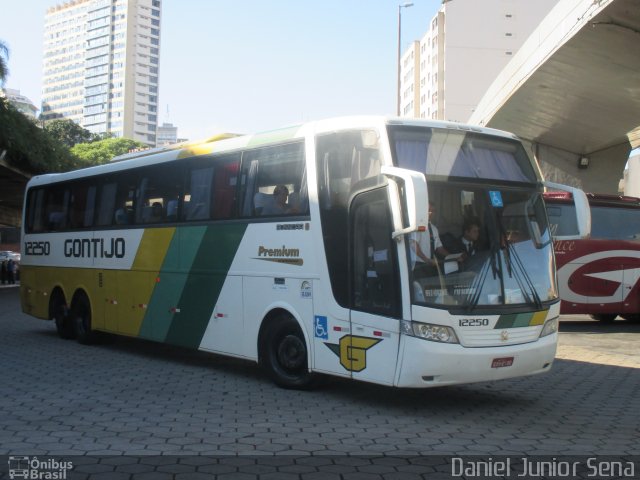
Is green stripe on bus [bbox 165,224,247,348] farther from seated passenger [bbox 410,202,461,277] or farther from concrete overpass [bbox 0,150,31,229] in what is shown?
concrete overpass [bbox 0,150,31,229]

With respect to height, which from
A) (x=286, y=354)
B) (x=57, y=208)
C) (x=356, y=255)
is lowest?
(x=286, y=354)

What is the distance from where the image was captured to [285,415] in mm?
7914

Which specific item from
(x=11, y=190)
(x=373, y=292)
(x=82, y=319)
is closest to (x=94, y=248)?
(x=82, y=319)

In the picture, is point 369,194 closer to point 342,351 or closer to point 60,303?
point 342,351

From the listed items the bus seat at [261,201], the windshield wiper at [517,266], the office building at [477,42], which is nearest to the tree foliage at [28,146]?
the bus seat at [261,201]

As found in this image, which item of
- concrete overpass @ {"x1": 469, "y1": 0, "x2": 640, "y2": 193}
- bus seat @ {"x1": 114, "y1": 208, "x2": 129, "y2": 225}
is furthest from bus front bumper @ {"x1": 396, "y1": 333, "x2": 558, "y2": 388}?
concrete overpass @ {"x1": 469, "y1": 0, "x2": 640, "y2": 193}

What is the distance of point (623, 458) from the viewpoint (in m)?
6.23

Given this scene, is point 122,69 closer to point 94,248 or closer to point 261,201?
point 94,248

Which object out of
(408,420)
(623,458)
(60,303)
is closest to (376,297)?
(408,420)

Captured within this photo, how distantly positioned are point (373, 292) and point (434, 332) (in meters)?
0.87

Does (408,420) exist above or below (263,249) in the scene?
below

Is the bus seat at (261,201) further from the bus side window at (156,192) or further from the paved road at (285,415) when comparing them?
the paved road at (285,415)

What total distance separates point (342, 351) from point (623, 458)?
10.6ft

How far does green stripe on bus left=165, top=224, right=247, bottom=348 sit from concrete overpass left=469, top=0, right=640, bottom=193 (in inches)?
411
